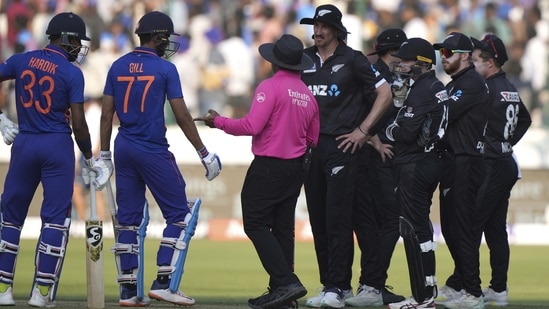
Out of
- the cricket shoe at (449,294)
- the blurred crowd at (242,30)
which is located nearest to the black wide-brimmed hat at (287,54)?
the cricket shoe at (449,294)

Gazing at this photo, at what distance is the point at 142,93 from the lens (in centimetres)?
886

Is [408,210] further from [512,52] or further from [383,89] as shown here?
[512,52]

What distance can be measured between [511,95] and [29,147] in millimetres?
4497

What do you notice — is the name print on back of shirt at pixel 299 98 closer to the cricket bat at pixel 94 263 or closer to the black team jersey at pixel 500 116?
the cricket bat at pixel 94 263

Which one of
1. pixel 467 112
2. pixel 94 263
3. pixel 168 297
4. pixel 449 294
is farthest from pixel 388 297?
pixel 94 263

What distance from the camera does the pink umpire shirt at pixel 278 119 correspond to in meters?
8.55

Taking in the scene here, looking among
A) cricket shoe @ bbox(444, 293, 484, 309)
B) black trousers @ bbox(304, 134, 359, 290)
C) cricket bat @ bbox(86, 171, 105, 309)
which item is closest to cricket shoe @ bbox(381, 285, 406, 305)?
black trousers @ bbox(304, 134, 359, 290)

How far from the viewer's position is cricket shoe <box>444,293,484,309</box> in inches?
364

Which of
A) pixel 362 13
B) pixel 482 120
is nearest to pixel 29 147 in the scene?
pixel 482 120

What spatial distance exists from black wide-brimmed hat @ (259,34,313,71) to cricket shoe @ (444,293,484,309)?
2.37 metres

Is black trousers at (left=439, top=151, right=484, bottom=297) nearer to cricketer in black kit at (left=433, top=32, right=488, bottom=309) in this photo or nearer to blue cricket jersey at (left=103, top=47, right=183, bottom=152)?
cricketer in black kit at (left=433, top=32, right=488, bottom=309)

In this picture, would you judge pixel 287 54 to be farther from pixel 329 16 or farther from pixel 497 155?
pixel 497 155

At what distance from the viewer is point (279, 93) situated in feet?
28.3

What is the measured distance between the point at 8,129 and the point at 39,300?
1415 millimetres
